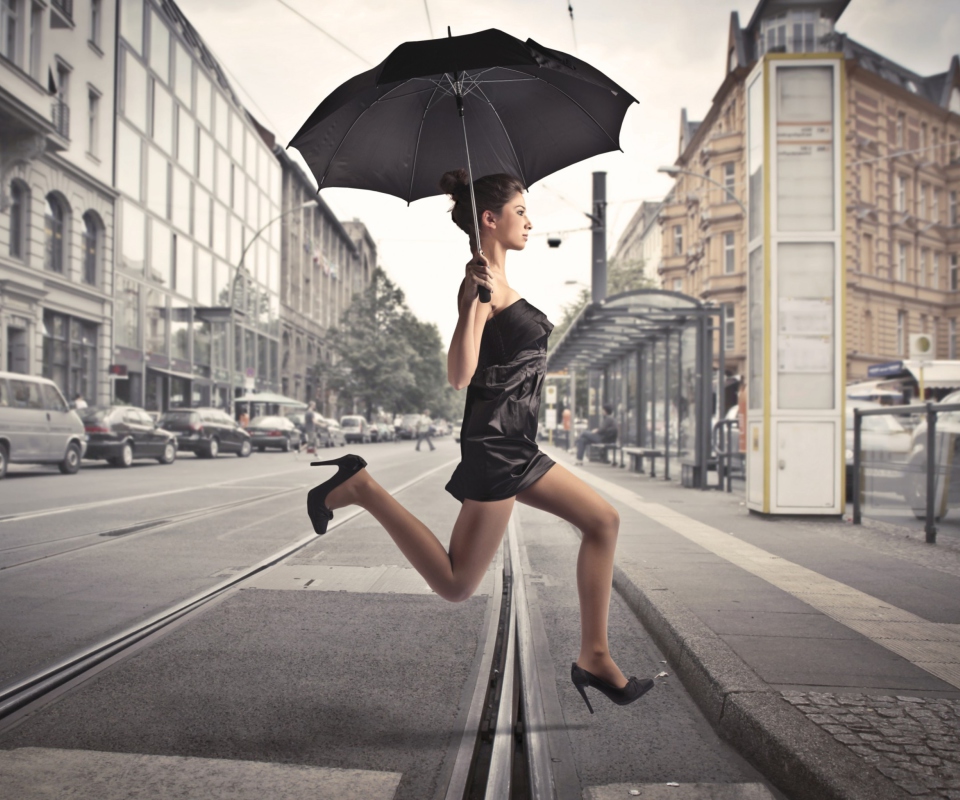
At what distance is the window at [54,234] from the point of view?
87.4 ft

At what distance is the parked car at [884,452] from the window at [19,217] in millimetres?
23487

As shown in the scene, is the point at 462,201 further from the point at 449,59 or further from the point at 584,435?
the point at 584,435

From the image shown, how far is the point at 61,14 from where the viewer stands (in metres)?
26.7

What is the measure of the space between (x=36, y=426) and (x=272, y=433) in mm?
15983

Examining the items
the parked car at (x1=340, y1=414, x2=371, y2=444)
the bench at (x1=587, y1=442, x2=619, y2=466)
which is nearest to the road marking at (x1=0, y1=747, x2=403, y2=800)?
the bench at (x1=587, y1=442, x2=619, y2=466)

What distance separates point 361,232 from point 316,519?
289 feet

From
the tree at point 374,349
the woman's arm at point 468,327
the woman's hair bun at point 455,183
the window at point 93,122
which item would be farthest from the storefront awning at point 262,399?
the woman's arm at point 468,327

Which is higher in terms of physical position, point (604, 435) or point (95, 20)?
point (95, 20)

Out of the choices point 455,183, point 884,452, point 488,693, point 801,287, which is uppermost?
point 801,287

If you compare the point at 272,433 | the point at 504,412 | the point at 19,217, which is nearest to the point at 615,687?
the point at 504,412

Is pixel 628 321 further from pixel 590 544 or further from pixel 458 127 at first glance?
pixel 590 544

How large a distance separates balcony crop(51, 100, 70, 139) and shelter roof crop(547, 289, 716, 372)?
16.1m

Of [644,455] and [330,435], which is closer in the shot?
[644,455]

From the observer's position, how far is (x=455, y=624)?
4.82 m
